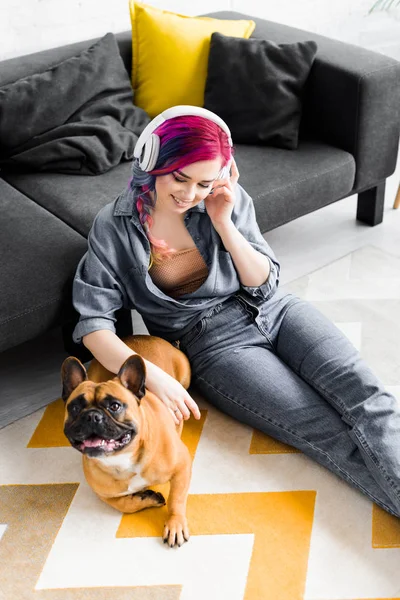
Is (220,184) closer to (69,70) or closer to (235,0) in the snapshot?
(69,70)

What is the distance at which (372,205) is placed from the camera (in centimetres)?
301

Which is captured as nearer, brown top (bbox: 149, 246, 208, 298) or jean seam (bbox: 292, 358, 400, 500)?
jean seam (bbox: 292, 358, 400, 500)

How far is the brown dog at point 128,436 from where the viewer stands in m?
1.66

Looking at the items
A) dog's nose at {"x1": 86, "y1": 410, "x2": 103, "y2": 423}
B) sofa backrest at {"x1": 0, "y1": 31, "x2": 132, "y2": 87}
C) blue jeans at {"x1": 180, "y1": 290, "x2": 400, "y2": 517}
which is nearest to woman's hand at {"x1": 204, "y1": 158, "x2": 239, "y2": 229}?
blue jeans at {"x1": 180, "y1": 290, "x2": 400, "y2": 517}

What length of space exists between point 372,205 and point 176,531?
5.39 ft

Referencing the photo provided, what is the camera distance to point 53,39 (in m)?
2.99

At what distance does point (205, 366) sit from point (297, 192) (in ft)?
2.55

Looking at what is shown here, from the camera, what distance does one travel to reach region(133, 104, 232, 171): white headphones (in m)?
1.74

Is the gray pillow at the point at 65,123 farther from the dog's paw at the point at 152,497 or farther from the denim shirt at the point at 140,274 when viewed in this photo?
the dog's paw at the point at 152,497

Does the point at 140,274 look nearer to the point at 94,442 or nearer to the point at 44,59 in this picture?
the point at 94,442

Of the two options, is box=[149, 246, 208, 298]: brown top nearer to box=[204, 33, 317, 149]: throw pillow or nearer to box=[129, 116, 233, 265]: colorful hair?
box=[129, 116, 233, 265]: colorful hair

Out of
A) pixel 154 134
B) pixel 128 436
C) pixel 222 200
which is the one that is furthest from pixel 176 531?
pixel 154 134

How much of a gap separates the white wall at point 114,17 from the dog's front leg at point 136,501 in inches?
70.1

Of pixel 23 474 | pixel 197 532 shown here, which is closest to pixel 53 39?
pixel 23 474
